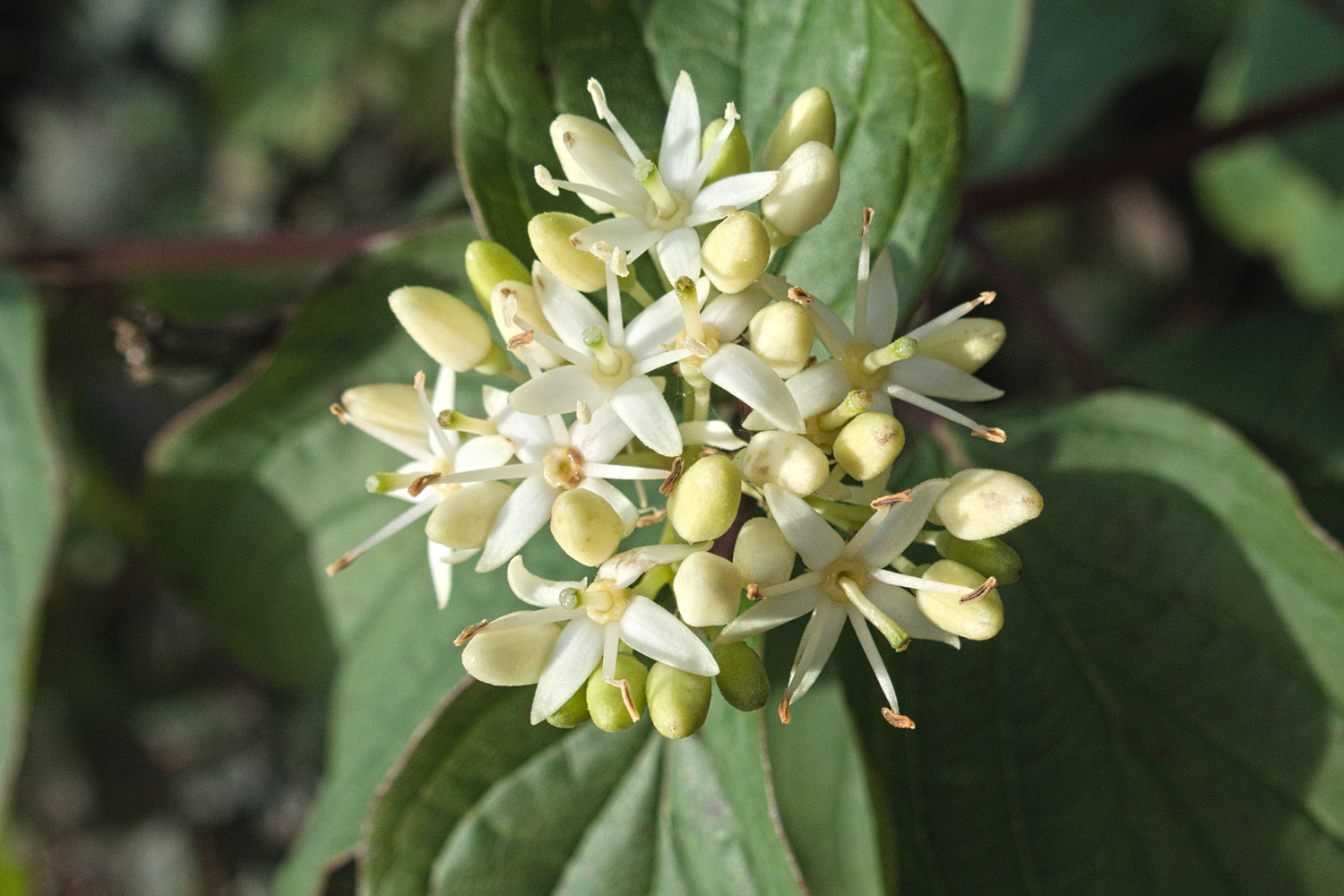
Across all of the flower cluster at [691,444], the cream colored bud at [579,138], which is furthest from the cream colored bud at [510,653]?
the cream colored bud at [579,138]

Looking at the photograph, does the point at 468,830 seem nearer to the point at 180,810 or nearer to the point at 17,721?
the point at 17,721

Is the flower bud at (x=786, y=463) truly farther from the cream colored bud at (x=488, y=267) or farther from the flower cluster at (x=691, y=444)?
the cream colored bud at (x=488, y=267)

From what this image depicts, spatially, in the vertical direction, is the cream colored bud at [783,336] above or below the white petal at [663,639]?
above

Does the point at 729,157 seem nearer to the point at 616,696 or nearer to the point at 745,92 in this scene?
the point at 745,92

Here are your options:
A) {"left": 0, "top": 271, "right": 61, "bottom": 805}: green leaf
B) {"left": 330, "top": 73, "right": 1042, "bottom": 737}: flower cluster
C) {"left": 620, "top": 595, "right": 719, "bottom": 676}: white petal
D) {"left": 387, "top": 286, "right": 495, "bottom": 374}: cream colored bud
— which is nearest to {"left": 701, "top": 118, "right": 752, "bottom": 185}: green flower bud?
{"left": 330, "top": 73, "right": 1042, "bottom": 737}: flower cluster

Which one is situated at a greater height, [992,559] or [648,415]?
[648,415]

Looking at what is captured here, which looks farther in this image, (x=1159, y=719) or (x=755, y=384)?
(x=1159, y=719)

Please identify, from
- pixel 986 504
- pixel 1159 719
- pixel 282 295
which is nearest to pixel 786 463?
pixel 986 504

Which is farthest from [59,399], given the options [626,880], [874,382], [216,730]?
[874,382]
